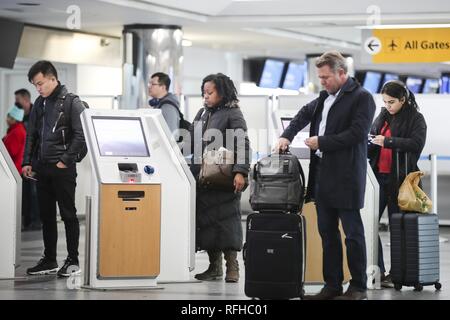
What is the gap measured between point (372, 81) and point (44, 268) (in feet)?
76.4

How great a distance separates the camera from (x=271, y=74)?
90.8 feet

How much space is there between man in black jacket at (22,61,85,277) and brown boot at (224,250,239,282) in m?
1.26

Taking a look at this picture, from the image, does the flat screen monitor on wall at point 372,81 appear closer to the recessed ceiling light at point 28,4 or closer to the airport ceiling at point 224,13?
the airport ceiling at point 224,13

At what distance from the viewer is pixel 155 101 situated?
1073 centimetres

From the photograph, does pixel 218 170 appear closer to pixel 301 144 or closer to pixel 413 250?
pixel 301 144

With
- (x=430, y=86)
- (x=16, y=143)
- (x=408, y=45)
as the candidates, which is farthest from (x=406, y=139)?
(x=430, y=86)

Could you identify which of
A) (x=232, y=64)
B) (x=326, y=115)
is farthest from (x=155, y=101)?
(x=232, y=64)

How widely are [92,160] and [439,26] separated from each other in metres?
10.3

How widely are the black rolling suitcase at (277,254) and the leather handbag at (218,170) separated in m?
1.39

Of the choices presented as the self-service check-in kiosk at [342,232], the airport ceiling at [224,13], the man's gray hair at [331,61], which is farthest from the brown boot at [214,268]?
the airport ceiling at [224,13]

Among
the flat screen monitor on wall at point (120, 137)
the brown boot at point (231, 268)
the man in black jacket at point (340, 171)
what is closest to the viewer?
the man in black jacket at point (340, 171)

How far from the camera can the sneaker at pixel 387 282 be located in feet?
27.2

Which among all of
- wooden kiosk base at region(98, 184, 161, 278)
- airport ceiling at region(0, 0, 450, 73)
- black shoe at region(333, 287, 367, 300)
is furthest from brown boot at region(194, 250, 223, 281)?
airport ceiling at region(0, 0, 450, 73)

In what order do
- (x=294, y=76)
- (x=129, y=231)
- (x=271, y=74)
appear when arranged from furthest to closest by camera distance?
1. (x=294, y=76)
2. (x=271, y=74)
3. (x=129, y=231)
